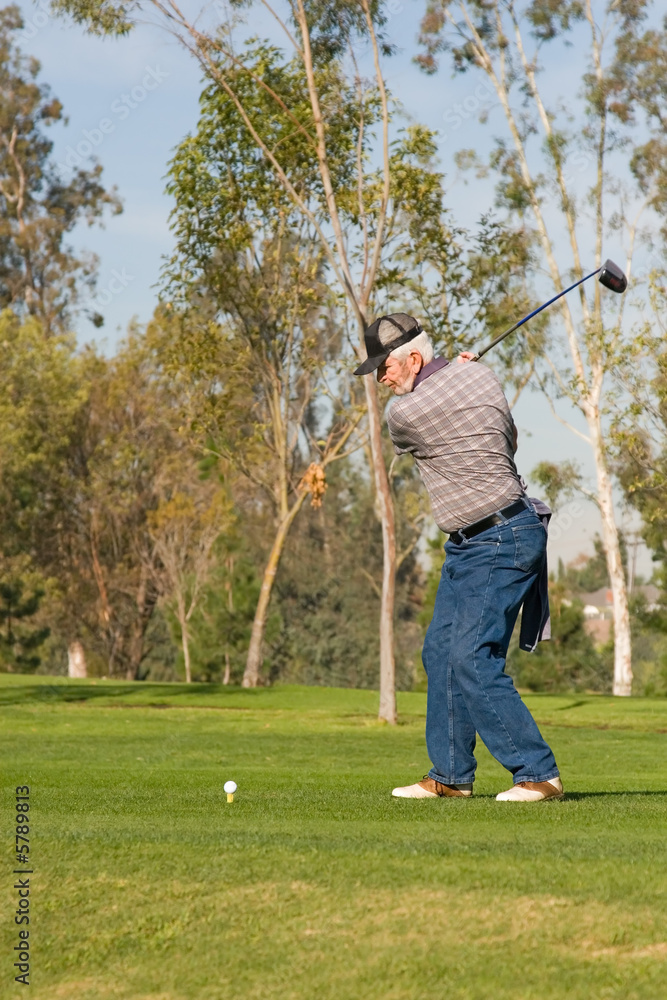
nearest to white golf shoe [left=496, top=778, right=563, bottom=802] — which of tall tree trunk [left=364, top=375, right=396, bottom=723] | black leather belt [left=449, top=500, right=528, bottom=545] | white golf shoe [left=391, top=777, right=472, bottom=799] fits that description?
white golf shoe [left=391, top=777, right=472, bottom=799]

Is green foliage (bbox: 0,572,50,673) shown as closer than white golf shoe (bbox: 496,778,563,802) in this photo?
No

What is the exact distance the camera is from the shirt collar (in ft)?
18.8

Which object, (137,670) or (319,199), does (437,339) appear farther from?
(137,670)

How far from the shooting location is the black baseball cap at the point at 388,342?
19.0 feet

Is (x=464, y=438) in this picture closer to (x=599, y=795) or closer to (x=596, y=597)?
(x=599, y=795)

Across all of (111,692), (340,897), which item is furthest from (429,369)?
(111,692)

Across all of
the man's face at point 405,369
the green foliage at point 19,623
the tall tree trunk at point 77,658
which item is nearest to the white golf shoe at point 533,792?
the man's face at point 405,369

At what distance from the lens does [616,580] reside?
3706cm

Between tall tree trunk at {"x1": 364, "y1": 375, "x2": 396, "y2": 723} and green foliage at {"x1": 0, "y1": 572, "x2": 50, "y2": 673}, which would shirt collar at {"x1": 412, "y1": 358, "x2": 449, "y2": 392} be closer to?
tall tree trunk at {"x1": 364, "y1": 375, "x2": 396, "y2": 723}

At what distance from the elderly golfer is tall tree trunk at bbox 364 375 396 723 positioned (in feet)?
40.8

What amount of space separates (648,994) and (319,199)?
20.9 m

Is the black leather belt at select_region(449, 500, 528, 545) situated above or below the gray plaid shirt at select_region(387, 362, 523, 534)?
below

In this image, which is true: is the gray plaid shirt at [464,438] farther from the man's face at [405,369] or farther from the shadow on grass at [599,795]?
the shadow on grass at [599,795]

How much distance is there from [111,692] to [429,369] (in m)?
18.8
